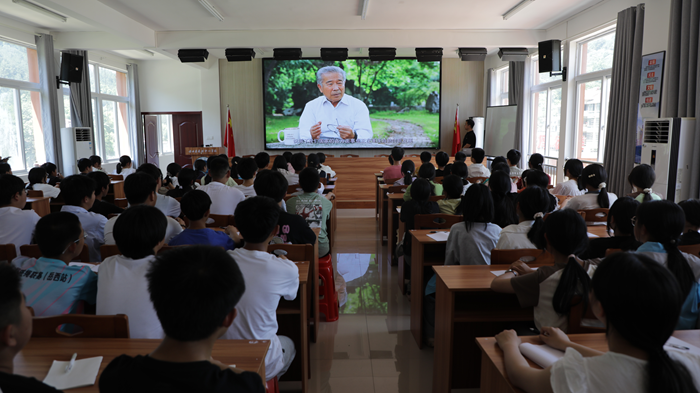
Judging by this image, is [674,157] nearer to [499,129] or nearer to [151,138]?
[499,129]

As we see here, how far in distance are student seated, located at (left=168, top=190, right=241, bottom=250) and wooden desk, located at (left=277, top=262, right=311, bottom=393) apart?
1.51 feet

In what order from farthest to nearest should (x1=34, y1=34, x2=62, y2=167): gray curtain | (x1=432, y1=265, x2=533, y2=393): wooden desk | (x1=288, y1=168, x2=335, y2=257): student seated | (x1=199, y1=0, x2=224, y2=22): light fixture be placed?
1. (x1=34, y1=34, x2=62, y2=167): gray curtain
2. (x1=199, y1=0, x2=224, y2=22): light fixture
3. (x1=288, y1=168, x2=335, y2=257): student seated
4. (x1=432, y1=265, x2=533, y2=393): wooden desk

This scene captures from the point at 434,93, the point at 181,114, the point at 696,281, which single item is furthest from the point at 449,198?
the point at 181,114

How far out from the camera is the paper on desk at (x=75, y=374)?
129 centimetres

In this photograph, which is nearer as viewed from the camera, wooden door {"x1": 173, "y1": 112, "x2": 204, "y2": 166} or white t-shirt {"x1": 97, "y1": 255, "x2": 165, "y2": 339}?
white t-shirt {"x1": 97, "y1": 255, "x2": 165, "y2": 339}

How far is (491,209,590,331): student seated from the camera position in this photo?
66.2 inches

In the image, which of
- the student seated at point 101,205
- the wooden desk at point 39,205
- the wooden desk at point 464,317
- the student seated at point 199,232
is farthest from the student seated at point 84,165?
the wooden desk at point 464,317

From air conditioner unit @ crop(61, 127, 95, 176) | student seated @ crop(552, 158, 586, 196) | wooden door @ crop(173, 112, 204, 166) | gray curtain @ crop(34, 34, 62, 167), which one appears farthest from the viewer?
wooden door @ crop(173, 112, 204, 166)

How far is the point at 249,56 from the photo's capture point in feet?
28.5

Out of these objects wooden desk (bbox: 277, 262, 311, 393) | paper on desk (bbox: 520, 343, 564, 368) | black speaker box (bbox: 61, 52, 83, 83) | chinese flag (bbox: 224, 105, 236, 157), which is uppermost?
black speaker box (bbox: 61, 52, 83, 83)

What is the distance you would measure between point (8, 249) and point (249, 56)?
6.80 metres

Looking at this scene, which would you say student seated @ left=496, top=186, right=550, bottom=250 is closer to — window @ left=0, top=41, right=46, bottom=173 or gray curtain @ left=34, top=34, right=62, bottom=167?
window @ left=0, top=41, right=46, bottom=173

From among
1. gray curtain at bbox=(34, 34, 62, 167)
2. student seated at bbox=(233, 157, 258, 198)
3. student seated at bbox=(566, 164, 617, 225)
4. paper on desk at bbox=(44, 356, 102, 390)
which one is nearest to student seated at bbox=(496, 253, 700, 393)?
paper on desk at bbox=(44, 356, 102, 390)

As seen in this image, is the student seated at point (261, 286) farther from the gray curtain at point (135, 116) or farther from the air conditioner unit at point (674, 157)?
the gray curtain at point (135, 116)
